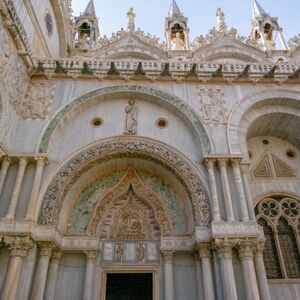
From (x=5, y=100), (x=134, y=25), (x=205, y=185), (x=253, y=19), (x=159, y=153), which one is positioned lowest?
(x=205, y=185)

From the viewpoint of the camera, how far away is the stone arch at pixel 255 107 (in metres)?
10.0

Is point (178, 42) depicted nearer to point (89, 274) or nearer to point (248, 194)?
point (248, 194)

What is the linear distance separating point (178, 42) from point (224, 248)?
15623 millimetres

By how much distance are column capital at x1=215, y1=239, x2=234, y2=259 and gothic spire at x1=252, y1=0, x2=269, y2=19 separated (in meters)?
20.1

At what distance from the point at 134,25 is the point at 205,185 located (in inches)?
578

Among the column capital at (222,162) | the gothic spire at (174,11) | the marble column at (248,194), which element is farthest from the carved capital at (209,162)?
the gothic spire at (174,11)

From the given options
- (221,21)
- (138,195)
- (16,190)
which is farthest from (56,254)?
(221,21)

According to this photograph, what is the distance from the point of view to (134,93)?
1088cm

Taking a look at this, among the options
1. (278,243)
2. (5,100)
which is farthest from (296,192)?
(5,100)

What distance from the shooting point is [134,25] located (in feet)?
64.7

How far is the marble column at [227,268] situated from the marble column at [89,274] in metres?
3.82

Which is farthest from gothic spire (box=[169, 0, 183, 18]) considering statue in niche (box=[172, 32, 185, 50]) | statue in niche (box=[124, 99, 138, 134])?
statue in niche (box=[124, 99, 138, 134])

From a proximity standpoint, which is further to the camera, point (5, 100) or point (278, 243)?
point (278, 243)

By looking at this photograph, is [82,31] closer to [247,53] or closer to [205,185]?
[247,53]
